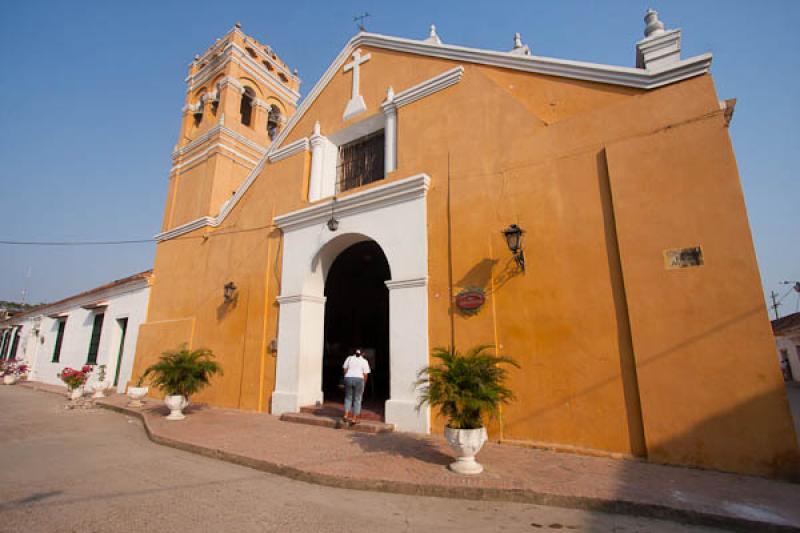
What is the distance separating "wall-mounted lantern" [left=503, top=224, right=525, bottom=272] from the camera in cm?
614

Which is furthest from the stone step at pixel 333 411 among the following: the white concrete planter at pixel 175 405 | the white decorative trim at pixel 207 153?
the white decorative trim at pixel 207 153

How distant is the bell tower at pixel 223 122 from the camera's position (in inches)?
533

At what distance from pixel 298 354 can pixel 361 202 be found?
3613mm

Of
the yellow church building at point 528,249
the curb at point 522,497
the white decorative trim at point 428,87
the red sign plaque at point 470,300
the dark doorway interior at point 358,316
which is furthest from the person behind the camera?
the dark doorway interior at point 358,316

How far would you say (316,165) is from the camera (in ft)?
33.4

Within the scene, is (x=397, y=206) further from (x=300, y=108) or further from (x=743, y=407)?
(x=743, y=407)

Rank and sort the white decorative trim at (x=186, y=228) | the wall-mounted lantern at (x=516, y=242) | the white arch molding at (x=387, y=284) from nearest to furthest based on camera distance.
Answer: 1. the wall-mounted lantern at (x=516, y=242)
2. the white arch molding at (x=387, y=284)
3. the white decorative trim at (x=186, y=228)

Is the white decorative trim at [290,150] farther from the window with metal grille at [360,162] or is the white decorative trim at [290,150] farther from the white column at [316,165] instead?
the window with metal grille at [360,162]

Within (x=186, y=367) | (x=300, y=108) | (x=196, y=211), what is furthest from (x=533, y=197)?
(x=196, y=211)

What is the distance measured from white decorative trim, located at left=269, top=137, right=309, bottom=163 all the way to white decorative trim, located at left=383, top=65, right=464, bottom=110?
8.70 ft

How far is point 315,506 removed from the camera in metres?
3.97

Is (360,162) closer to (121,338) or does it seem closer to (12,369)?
(121,338)

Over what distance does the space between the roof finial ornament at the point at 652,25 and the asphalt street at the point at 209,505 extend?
21.8ft

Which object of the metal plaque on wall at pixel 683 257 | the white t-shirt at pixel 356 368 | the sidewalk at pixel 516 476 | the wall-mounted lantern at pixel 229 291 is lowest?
the sidewalk at pixel 516 476
